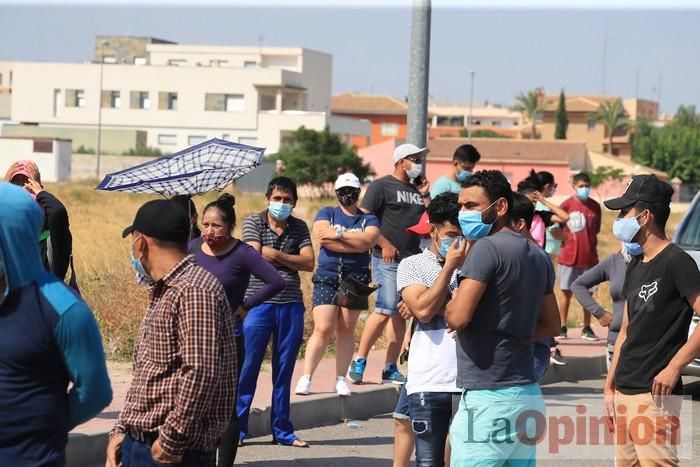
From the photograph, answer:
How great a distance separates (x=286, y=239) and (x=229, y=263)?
156 centimetres

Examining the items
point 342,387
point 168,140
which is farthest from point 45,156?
point 342,387

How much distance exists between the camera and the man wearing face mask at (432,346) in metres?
6.38

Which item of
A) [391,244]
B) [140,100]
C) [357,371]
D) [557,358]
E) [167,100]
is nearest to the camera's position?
[357,371]

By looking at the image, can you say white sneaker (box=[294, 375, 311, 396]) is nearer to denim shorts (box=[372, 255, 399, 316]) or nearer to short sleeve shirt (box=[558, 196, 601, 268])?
denim shorts (box=[372, 255, 399, 316])

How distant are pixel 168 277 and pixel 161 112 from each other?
94.2m

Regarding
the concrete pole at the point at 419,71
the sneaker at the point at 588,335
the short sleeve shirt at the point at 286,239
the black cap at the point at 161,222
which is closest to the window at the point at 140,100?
the sneaker at the point at 588,335

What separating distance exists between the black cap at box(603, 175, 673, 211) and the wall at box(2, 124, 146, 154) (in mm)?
86973

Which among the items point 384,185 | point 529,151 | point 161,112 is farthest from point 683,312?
point 161,112

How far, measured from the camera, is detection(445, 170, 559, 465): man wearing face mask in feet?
17.7

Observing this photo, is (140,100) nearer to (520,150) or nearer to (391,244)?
(520,150)

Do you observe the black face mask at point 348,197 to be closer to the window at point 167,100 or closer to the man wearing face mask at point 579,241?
the man wearing face mask at point 579,241

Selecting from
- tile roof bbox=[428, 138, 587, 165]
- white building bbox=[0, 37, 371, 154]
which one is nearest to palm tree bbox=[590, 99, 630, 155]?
tile roof bbox=[428, 138, 587, 165]

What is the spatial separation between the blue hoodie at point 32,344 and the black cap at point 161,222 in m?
0.59

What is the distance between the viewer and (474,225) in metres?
5.75
